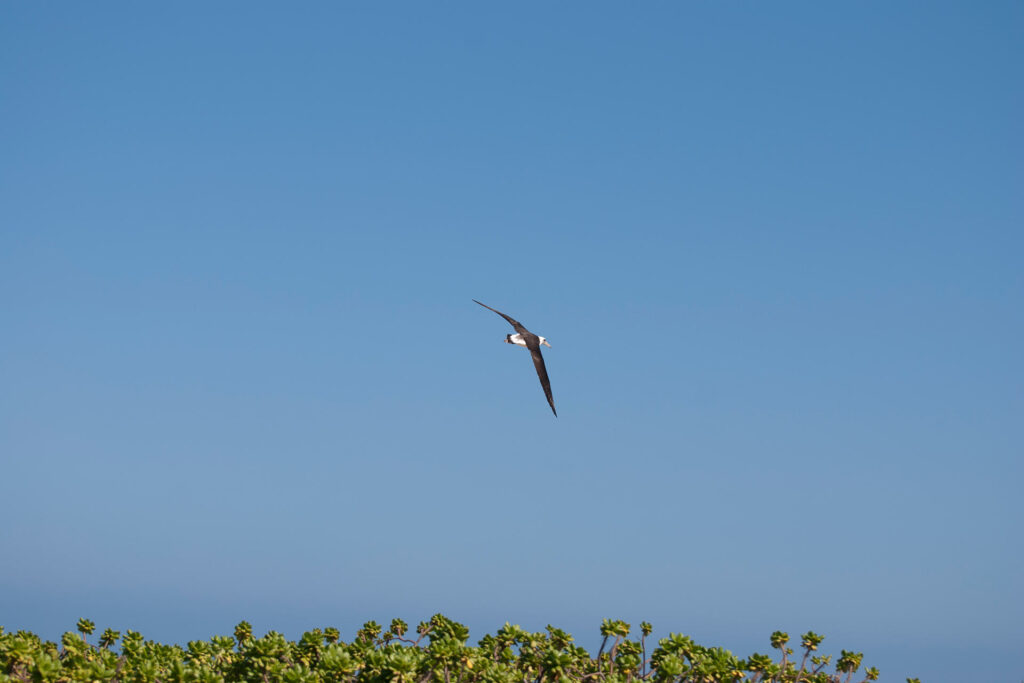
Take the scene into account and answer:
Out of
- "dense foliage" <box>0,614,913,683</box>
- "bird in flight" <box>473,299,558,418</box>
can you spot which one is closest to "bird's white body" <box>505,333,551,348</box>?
"bird in flight" <box>473,299,558,418</box>

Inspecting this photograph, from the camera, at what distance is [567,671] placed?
72.1 ft

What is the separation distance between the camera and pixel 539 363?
28750 millimetres

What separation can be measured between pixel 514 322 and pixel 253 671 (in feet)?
46.0

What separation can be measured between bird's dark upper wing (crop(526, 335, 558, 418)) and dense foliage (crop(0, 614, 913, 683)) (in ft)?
21.2

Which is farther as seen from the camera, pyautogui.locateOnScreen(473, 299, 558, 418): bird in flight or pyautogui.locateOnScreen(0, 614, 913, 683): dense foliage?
pyautogui.locateOnScreen(473, 299, 558, 418): bird in flight

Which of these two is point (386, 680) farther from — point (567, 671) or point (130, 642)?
point (130, 642)

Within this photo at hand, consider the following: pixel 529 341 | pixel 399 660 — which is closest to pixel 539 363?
pixel 529 341

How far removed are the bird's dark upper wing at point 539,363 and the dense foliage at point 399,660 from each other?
21.2 feet

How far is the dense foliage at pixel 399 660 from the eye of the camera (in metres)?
18.5

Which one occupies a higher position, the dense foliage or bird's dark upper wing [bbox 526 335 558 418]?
bird's dark upper wing [bbox 526 335 558 418]

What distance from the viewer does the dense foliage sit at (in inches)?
728

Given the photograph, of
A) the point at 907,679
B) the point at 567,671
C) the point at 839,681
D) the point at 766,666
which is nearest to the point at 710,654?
the point at 766,666

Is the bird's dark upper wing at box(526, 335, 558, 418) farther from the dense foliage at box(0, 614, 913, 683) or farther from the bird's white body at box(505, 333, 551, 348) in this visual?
the dense foliage at box(0, 614, 913, 683)

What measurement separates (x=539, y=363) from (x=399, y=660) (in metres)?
12.5
